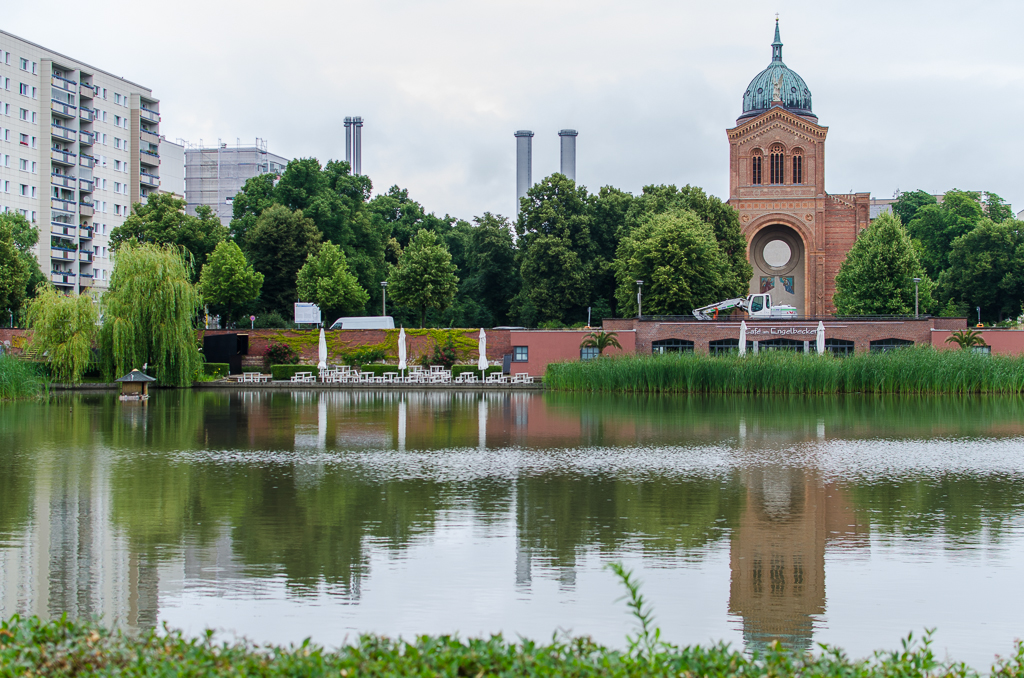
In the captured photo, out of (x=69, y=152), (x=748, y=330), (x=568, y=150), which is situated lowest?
(x=748, y=330)

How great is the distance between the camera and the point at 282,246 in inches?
2050

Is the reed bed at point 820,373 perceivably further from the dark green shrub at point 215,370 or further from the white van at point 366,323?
the dark green shrub at point 215,370

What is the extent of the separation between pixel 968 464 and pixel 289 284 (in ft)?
143

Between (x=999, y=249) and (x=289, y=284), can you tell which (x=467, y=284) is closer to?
(x=289, y=284)

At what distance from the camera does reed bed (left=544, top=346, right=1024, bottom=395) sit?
30656 mm

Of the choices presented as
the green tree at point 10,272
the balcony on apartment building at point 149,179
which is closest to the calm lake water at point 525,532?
the green tree at point 10,272

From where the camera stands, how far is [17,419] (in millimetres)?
22219

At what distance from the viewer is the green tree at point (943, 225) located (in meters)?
62.3

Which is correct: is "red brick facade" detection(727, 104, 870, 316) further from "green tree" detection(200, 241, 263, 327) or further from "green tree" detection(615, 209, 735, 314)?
"green tree" detection(200, 241, 263, 327)

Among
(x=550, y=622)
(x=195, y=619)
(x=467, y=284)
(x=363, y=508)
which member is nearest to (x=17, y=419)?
(x=363, y=508)

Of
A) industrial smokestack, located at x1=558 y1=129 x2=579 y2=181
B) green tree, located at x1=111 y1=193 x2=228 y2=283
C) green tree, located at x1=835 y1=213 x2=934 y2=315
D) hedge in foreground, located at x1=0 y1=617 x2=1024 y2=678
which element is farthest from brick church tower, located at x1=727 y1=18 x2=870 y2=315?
hedge in foreground, located at x1=0 y1=617 x2=1024 y2=678

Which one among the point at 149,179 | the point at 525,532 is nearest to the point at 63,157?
the point at 149,179

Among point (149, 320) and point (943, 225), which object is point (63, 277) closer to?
point (149, 320)

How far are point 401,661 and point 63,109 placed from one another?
6360 centimetres
